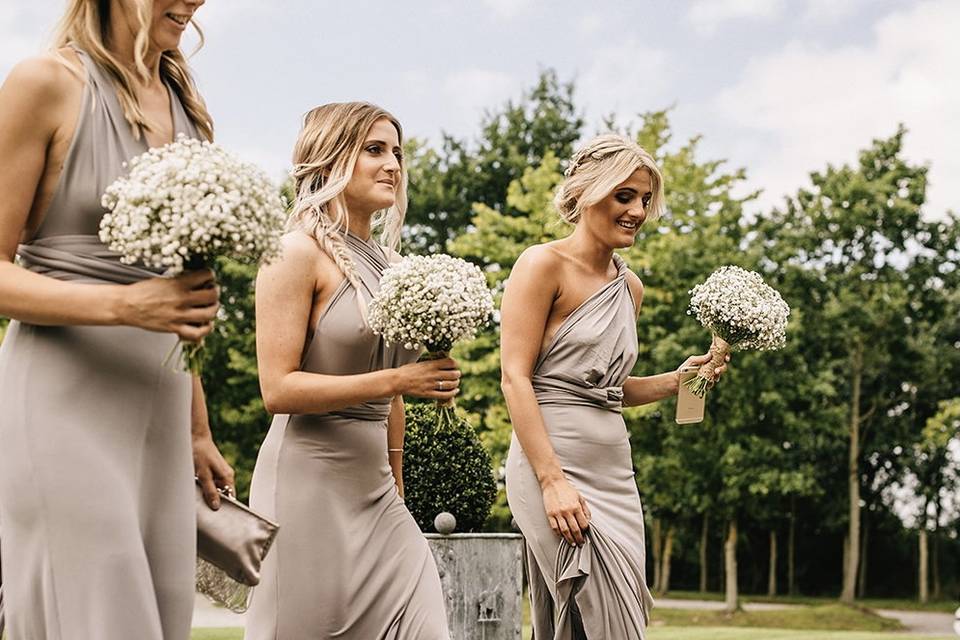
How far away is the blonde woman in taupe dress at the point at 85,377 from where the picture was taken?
2.82m

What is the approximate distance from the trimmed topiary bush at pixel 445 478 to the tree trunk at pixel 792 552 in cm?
3563

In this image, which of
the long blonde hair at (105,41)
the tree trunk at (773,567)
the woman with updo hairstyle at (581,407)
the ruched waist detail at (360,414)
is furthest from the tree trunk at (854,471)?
the long blonde hair at (105,41)

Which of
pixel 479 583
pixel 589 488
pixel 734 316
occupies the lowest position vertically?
pixel 479 583

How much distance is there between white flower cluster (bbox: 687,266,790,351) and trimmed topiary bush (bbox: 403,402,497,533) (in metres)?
4.50

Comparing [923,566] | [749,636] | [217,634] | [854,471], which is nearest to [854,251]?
[854,471]

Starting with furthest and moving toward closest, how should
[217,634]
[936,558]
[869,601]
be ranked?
[936,558]
[869,601]
[217,634]

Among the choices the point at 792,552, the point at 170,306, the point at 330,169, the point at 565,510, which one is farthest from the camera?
the point at 792,552

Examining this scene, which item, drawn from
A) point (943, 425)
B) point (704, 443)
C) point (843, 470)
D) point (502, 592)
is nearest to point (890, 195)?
point (943, 425)

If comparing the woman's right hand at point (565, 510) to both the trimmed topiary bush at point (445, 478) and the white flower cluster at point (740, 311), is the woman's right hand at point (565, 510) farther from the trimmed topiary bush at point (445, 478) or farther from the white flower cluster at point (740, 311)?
→ the trimmed topiary bush at point (445, 478)

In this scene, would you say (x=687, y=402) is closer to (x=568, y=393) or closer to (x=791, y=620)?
(x=568, y=393)

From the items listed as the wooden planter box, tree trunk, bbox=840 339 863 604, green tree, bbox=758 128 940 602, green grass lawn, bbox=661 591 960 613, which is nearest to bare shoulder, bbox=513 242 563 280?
the wooden planter box

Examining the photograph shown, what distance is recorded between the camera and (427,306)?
417 cm

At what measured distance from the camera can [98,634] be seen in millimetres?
2828

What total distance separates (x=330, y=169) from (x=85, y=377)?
2.08 metres
